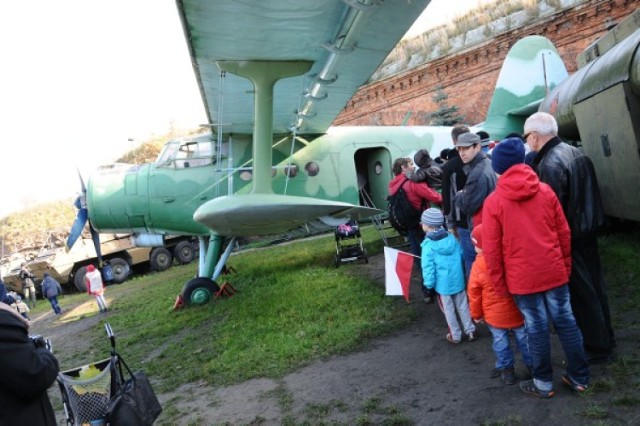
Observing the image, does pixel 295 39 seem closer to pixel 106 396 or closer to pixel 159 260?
pixel 106 396

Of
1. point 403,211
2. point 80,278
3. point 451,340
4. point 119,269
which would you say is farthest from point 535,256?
point 80,278

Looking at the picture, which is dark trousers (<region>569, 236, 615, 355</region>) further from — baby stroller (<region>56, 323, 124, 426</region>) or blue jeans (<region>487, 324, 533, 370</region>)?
baby stroller (<region>56, 323, 124, 426</region>)

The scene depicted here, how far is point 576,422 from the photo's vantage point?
290cm

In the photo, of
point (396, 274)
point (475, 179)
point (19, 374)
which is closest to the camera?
point (19, 374)

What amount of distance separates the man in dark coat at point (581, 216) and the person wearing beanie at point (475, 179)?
69cm

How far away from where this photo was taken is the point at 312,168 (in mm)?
9539

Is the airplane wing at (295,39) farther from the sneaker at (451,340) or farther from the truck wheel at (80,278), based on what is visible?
the truck wheel at (80,278)

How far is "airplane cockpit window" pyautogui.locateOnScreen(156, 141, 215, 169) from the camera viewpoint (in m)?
9.33

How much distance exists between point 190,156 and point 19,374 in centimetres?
756

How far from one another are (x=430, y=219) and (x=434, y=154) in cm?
574

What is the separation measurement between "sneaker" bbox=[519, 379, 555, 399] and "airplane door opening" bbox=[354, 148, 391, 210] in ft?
22.3

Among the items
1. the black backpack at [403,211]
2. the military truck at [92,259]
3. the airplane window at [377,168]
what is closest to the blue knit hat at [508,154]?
the black backpack at [403,211]

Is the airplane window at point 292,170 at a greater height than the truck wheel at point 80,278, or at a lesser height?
greater

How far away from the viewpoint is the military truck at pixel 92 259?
18.9 meters
